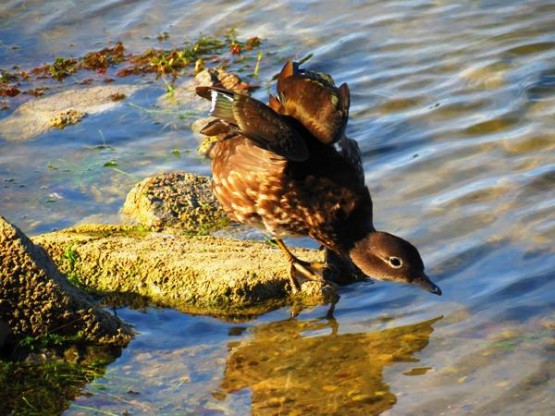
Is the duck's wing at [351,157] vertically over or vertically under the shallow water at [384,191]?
over

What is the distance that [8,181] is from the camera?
8492mm

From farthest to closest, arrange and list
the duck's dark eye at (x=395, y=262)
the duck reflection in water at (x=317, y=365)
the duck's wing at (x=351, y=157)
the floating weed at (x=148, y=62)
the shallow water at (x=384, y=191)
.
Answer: the floating weed at (x=148, y=62) → the duck's wing at (x=351, y=157) → the duck's dark eye at (x=395, y=262) → the shallow water at (x=384, y=191) → the duck reflection in water at (x=317, y=365)

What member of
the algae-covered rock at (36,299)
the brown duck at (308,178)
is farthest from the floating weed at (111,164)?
the algae-covered rock at (36,299)

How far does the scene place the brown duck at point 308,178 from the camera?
20.6 ft

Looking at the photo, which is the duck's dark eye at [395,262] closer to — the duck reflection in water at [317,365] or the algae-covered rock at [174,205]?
the duck reflection in water at [317,365]

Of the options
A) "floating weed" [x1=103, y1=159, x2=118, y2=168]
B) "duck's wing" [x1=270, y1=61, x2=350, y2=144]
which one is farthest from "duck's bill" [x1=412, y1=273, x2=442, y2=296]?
"floating weed" [x1=103, y1=159, x2=118, y2=168]

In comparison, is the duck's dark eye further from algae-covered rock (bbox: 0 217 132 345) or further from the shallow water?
algae-covered rock (bbox: 0 217 132 345)

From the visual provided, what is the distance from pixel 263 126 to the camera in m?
6.29

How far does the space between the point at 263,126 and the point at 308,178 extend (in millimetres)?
454

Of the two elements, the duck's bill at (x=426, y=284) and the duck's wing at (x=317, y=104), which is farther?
the duck's wing at (x=317, y=104)

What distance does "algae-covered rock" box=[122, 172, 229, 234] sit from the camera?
7430 mm

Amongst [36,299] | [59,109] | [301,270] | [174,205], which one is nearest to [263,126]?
[301,270]

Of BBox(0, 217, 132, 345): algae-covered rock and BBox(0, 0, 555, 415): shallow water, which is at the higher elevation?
BBox(0, 217, 132, 345): algae-covered rock

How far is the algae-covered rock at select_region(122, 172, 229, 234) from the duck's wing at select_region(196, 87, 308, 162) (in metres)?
1.11
